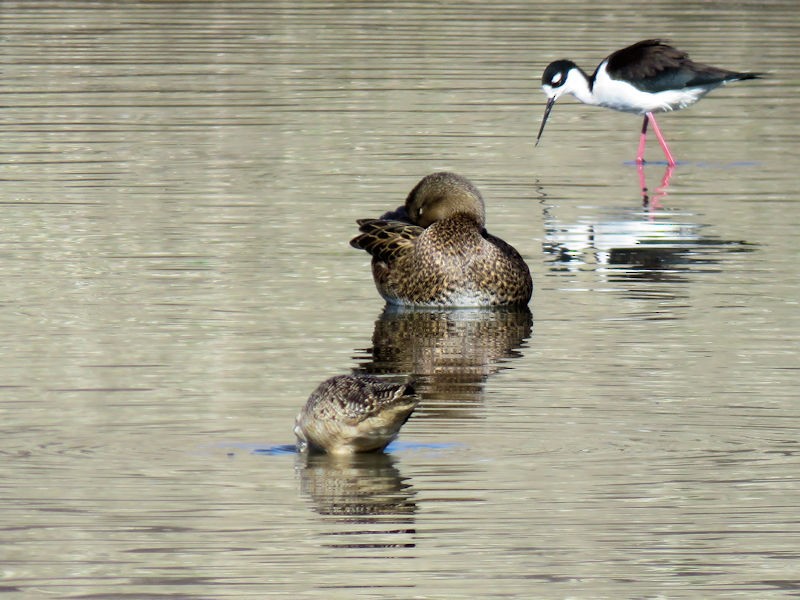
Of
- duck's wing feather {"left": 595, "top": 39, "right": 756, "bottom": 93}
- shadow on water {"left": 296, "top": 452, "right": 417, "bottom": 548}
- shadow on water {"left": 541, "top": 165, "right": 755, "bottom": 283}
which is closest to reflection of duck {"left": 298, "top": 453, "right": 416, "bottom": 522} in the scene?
shadow on water {"left": 296, "top": 452, "right": 417, "bottom": 548}

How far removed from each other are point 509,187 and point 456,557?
12106 mm

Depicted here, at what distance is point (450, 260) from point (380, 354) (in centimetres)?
173

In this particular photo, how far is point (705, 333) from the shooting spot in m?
12.6

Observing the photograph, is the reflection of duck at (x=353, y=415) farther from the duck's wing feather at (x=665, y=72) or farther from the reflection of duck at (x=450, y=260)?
the duck's wing feather at (x=665, y=72)

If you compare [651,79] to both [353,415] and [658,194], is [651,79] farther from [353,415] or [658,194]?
[353,415]

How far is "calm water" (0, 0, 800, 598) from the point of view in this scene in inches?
314

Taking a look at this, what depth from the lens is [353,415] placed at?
930 centimetres

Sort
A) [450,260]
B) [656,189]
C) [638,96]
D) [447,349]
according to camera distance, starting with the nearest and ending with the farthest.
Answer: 1. [447,349]
2. [450,260]
3. [656,189]
4. [638,96]

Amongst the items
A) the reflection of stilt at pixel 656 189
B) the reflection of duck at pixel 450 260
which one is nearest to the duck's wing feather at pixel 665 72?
the reflection of stilt at pixel 656 189

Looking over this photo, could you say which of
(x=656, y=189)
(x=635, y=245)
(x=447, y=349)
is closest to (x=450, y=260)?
(x=447, y=349)

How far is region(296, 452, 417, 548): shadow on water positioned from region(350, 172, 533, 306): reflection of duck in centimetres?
415

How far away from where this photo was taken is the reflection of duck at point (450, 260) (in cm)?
1361

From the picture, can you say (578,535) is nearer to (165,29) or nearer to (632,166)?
(632,166)

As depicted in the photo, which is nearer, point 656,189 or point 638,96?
point 656,189
